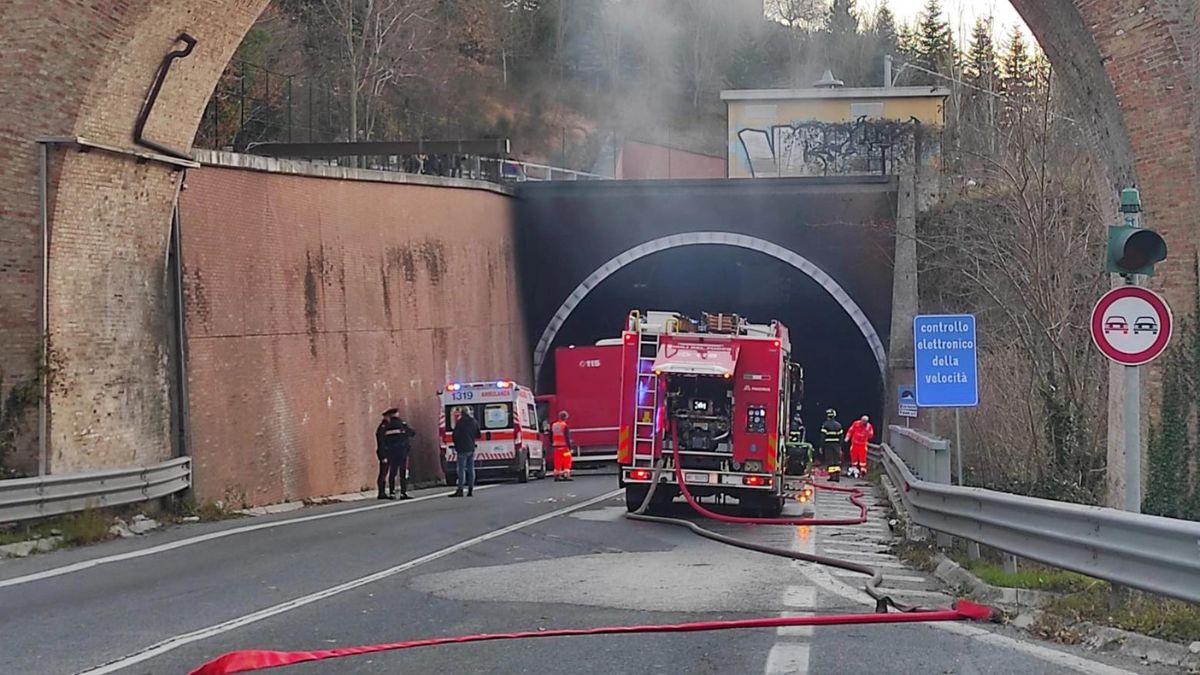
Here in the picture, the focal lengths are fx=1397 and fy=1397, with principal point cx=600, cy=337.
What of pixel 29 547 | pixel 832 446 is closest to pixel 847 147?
pixel 832 446

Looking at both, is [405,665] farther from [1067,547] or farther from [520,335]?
[520,335]

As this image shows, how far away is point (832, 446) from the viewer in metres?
33.5

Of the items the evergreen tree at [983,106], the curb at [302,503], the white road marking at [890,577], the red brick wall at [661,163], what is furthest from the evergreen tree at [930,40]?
the white road marking at [890,577]

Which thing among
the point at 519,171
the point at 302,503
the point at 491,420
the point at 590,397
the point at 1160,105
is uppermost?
the point at 519,171

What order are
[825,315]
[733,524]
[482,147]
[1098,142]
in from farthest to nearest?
1. [825,315]
2. [482,147]
3. [733,524]
4. [1098,142]

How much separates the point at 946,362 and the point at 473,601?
8761mm

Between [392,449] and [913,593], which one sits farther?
[392,449]

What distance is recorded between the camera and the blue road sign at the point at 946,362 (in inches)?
686

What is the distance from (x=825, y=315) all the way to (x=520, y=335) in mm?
10651

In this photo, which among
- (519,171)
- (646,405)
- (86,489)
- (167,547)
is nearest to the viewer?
(167,547)

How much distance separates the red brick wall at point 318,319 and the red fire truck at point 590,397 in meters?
2.15

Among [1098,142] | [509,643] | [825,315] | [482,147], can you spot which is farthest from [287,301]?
[825,315]

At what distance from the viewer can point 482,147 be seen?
37.1m

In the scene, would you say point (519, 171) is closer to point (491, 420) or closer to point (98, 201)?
point (491, 420)
